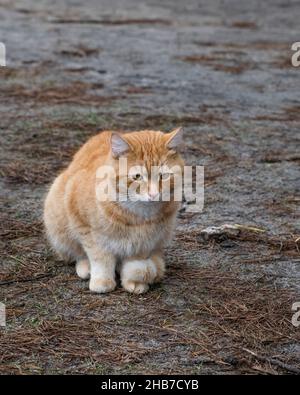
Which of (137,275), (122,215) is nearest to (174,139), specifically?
(122,215)

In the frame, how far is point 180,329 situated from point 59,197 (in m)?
1.09

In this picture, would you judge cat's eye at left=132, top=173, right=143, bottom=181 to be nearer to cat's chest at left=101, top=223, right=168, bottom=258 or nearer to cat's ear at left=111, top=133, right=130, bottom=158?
cat's ear at left=111, top=133, right=130, bottom=158

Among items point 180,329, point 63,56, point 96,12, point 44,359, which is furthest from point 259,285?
point 96,12

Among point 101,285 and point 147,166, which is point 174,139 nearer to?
point 147,166

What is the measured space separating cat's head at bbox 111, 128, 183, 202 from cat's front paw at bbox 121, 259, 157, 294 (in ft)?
1.26

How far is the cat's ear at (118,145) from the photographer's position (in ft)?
11.6

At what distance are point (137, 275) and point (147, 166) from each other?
0.57 m

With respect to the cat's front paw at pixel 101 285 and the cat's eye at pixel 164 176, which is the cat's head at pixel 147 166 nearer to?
the cat's eye at pixel 164 176

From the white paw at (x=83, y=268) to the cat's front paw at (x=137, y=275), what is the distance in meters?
0.22

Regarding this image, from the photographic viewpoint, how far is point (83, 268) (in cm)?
397

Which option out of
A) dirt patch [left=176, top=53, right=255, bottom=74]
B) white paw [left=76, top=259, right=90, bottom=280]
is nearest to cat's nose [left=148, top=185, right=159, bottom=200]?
white paw [left=76, top=259, right=90, bottom=280]

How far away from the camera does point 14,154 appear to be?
6062 millimetres

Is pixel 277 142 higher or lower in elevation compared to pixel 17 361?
higher

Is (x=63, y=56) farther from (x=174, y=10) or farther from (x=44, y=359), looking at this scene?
(x=44, y=359)
